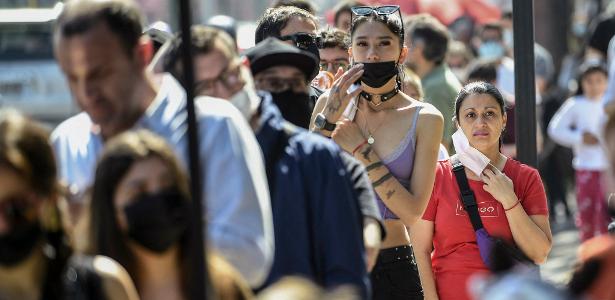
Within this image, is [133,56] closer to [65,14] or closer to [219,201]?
[65,14]

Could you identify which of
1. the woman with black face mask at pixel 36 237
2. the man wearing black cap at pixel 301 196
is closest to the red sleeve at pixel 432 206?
the man wearing black cap at pixel 301 196

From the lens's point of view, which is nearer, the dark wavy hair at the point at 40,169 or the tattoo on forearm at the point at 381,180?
the dark wavy hair at the point at 40,169

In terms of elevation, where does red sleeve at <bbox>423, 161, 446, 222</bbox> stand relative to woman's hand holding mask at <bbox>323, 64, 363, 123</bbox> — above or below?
below

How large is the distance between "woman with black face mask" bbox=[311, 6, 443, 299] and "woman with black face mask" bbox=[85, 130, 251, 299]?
2.11 meters

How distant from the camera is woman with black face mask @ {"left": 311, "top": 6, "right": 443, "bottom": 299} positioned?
5816mm

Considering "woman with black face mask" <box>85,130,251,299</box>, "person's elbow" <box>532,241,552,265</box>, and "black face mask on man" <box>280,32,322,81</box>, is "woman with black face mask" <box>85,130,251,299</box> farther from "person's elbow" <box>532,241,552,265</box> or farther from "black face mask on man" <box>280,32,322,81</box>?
"black face mask on man" <box>280,32,322,81</box>

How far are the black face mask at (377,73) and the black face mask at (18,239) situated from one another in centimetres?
274

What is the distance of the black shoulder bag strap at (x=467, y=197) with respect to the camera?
600 centimetres

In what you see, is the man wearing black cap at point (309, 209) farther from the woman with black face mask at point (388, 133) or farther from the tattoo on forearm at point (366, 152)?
the tattoo on forearm at point (366, 152)

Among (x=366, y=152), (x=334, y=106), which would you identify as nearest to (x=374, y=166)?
(x=366, y=152)

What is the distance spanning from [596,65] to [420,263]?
6.75 m

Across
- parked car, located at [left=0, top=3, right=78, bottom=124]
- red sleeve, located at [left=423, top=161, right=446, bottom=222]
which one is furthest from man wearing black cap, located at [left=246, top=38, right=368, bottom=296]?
parked car, located at [left=0, top=3, right=78, bottom=124]

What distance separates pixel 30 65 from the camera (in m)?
20.7

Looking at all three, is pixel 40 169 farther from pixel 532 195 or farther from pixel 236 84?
pixel 532 195
